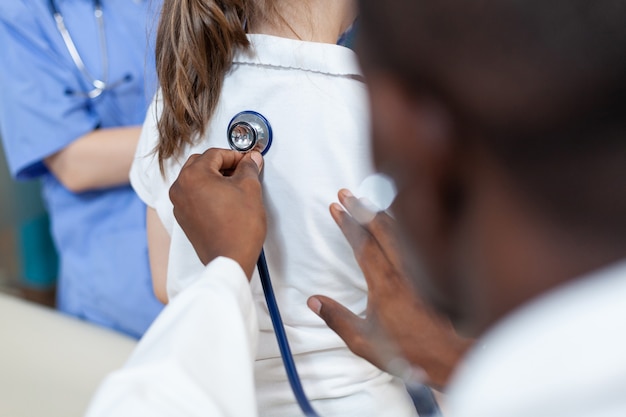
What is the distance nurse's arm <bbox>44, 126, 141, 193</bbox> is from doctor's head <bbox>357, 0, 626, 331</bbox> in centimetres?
82

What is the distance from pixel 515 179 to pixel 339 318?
363 mm

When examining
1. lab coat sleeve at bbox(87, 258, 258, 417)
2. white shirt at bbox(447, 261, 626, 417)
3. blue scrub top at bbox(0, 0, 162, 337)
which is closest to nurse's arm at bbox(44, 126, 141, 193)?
blue scrub top at bbox(0, 0, 162, 337)

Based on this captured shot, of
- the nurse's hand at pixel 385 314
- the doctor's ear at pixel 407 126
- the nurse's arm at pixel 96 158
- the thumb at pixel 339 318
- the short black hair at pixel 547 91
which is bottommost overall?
the nurse's arm at pixel 96 158

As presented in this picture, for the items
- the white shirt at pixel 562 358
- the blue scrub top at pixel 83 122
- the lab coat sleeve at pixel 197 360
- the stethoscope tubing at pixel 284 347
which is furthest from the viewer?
the blue scrub top at pixel 83 122

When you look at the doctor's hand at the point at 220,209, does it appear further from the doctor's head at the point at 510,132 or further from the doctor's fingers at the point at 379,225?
the doctor's head at the point at 510,132

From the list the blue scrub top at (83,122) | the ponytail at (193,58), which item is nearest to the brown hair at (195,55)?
the ponytail at (193,58)

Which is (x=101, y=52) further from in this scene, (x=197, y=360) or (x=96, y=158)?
(x=197, y=360)

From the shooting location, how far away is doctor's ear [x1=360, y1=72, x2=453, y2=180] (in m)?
0.41

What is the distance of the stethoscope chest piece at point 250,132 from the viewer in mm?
729

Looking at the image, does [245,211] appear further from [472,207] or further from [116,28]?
[116,28]

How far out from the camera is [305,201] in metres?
0.74

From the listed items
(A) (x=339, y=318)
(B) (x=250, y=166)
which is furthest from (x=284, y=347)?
(B) (x=250, y=166)

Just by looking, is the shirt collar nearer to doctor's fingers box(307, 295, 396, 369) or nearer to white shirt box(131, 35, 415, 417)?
white shirt box(131, 35, 415, 417)

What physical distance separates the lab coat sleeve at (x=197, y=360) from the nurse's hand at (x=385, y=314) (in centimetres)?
12
